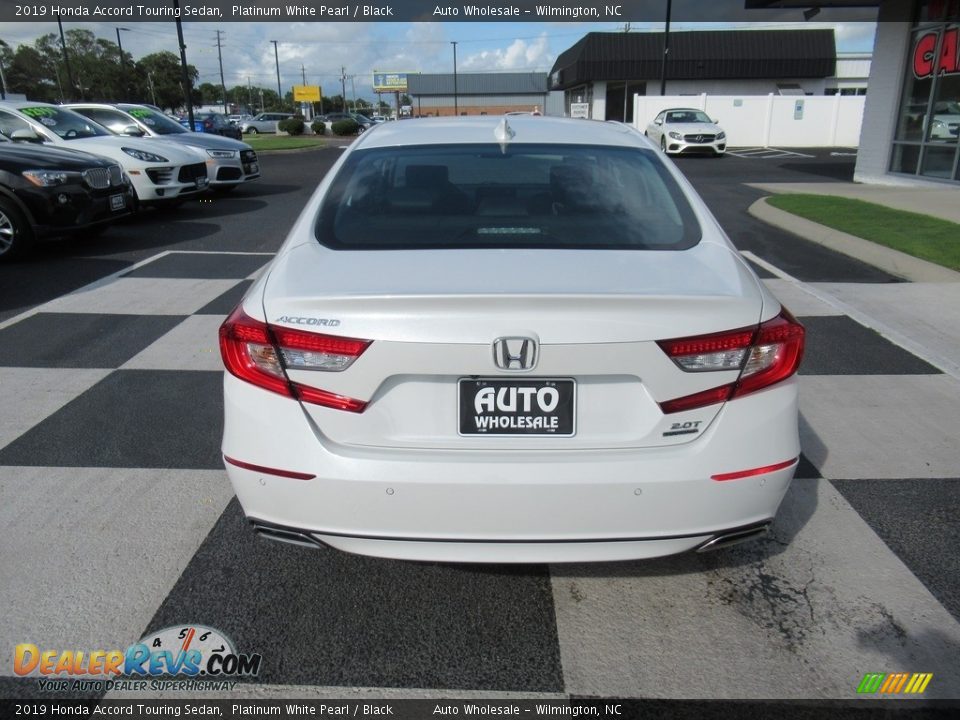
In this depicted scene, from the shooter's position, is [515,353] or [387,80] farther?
[387,80]

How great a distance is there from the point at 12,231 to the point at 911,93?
1559 cm

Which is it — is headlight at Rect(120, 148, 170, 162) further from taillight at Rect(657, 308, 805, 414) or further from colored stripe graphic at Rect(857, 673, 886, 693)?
colored stripe graphic at Rect(857, 673, 886, 693)

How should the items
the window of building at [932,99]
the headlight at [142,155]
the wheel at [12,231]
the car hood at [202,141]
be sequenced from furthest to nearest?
the window of building at [932,99] → the car hood at [202,141] → the headlight at [142,155] → the wheel at [12,231]

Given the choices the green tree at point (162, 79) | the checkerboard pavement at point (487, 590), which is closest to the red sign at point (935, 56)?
the checkerboard pavement at point (487, 590)

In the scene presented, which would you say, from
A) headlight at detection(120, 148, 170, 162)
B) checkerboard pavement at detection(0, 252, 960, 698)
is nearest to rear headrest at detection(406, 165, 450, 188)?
checkerboard pavement at detection(0, 252, 960, 698)

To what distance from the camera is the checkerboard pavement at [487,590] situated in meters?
2.29

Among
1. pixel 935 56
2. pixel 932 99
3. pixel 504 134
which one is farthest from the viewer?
pixel 932 99

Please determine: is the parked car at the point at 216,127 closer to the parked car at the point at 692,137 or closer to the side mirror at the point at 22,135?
the parked car at the point at 692,137

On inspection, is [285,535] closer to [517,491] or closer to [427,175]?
[517,491]

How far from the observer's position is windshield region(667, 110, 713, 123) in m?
26.0

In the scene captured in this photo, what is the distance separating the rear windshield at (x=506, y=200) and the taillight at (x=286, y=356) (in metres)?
0.54

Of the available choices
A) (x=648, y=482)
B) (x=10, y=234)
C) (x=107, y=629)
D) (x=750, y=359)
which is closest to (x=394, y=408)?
(x=648, y=482)

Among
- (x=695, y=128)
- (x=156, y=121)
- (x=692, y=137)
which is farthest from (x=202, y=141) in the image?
(x=695, y=128)

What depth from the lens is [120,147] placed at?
10812mm
